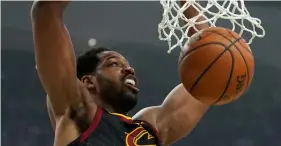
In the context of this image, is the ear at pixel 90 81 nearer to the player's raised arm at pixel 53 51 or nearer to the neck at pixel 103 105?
the neck at pixel 103 105

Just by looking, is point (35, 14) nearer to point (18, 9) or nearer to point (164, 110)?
point (164, 110)

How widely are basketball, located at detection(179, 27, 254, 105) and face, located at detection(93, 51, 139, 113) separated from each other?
233 mm

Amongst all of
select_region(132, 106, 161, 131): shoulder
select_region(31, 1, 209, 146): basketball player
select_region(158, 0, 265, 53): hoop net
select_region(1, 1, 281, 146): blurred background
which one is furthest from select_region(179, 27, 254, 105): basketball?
select_region(1, 1, 281, 146): blurred background

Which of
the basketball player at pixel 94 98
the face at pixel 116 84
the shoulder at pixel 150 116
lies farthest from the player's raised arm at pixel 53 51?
the shoulder at pixel 150 116

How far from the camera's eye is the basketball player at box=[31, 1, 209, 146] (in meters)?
1.30

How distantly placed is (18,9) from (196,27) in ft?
5.21

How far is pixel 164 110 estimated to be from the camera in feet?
5.94

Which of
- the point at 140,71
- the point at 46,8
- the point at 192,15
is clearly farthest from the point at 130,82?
the point at 140,71

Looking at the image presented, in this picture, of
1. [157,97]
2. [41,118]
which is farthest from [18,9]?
[157,97]

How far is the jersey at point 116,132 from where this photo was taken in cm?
143

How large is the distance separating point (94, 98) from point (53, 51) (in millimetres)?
337

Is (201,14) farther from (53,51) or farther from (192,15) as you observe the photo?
(53,51)

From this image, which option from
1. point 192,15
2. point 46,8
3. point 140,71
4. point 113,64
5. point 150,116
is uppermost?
point 46,8

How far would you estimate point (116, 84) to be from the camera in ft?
5.23
